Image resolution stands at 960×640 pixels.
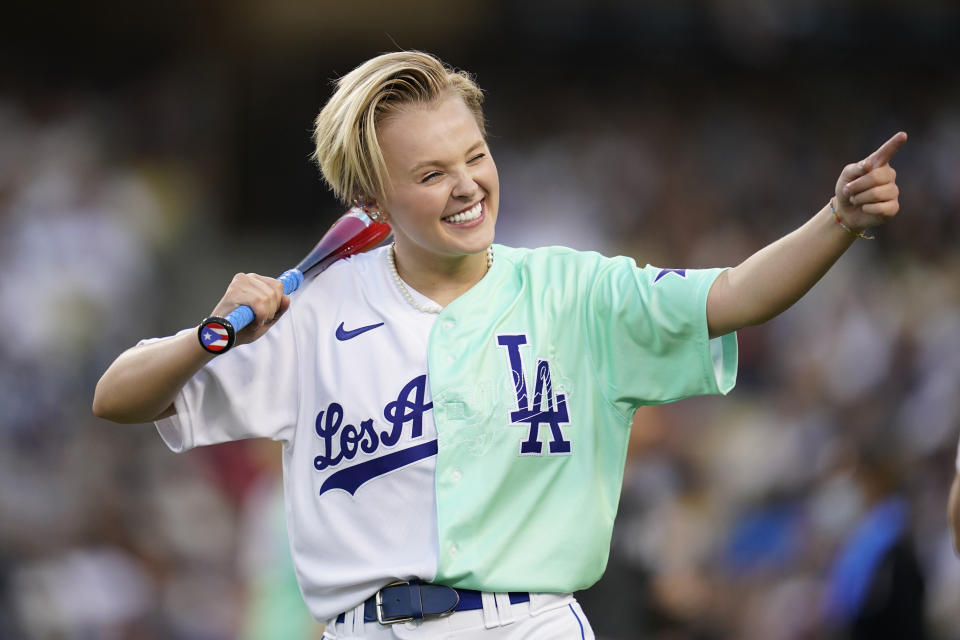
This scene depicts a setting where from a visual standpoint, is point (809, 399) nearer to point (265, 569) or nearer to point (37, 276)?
point (265, 569)

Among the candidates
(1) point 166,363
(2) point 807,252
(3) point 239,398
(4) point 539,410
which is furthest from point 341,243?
(2) point 807,252

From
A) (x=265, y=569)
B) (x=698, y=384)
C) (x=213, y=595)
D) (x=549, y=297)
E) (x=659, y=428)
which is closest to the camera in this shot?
(x=698, y=384)

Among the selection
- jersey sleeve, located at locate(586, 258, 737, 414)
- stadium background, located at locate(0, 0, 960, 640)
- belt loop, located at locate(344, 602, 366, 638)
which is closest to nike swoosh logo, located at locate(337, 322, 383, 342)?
jersey sleeve, located at locate(586, 258, 737, 414)

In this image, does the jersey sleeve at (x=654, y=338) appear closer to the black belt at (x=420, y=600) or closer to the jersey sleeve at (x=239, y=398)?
the black belt at (x=420, y=600)

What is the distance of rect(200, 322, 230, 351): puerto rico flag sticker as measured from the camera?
275cm

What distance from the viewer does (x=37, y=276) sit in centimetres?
1064

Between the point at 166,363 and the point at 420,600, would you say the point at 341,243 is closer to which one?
the point at 166,363

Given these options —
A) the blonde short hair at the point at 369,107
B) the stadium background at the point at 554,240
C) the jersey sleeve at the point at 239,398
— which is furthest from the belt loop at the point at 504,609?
the stadium background at the point at 554,240

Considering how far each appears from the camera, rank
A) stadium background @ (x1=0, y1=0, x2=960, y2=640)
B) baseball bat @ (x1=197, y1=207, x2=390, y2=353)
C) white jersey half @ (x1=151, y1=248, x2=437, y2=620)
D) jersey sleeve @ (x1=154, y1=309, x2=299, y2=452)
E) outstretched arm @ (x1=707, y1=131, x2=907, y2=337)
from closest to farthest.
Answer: outstretched arm @ (x1=707, y1=131, x2=907, y2=337) → white jersey half @ (x1=151, y1=248, x2=437, y2=620) → jersey sleeve @ (x1=154, y1=309, x2=299, y2=452) → baseball bat @ (x1=197, y1=207, x2=390, y2=353) → stadium background @ (x1=0, y1=0, x2=960, y2=640)

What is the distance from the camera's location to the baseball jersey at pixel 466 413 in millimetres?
2842

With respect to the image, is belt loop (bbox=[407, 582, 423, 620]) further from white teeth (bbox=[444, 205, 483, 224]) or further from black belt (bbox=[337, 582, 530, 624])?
white teeth (bbox=[444, 205, 483, 224])

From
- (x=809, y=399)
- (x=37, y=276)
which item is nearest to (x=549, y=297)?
(x=809, y=399)

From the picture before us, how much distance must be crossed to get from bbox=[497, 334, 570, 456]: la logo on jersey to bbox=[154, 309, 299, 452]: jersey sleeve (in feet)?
1.79

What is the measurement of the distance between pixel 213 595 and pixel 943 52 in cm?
897
